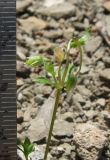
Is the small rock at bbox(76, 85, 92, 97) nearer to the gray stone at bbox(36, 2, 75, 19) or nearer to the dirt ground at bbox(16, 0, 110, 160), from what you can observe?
the dirt ground at bbox(16, 0, 110, 160)

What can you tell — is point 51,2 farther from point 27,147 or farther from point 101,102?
point 27,147

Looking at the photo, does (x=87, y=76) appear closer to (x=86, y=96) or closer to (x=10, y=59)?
(x=86, y=96)

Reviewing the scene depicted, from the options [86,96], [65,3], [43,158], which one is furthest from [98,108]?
[65,3]

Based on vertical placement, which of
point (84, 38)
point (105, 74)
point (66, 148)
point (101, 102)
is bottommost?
point (66, 148)

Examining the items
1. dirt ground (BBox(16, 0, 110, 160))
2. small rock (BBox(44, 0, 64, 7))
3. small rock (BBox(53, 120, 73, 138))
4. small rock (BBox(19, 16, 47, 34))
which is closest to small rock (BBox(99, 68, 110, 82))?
dirt ground (BBox(16, 0, 110, 160))

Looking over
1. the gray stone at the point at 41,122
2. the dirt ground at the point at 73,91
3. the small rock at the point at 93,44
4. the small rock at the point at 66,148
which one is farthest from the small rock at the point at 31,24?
the small rock at the point at 66,148

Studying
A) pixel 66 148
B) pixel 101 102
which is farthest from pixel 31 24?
pixel 66 148
